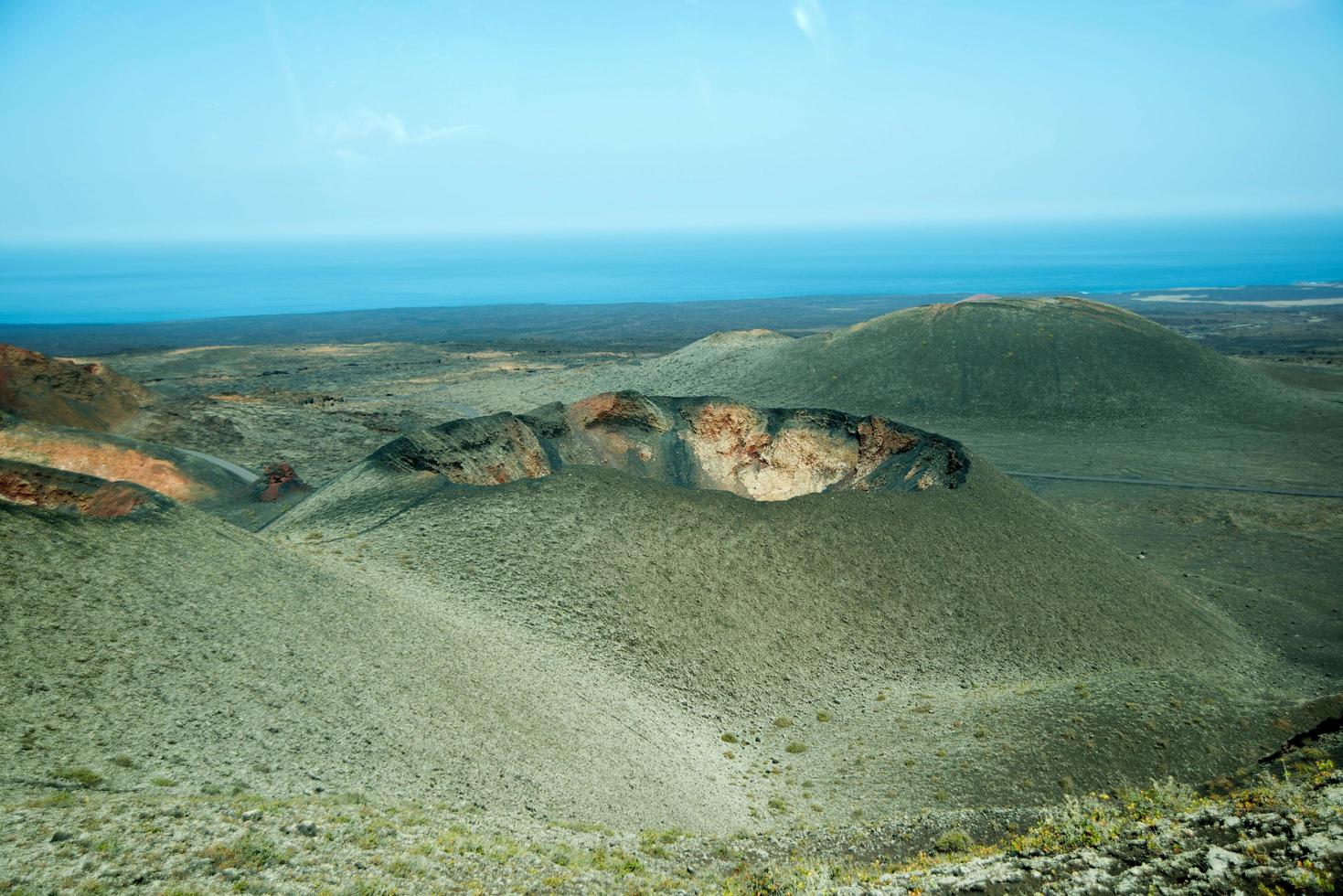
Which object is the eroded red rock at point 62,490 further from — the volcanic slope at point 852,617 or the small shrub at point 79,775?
the small shrub at point 79,775

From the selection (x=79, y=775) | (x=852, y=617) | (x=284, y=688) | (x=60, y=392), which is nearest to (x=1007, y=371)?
(x=852, y=617)

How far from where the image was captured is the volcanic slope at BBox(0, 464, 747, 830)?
10234mm

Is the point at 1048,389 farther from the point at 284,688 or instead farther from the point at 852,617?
the point at 284,688

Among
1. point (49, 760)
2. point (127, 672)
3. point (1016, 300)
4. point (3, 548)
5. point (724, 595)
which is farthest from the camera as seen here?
point (1016, 300)

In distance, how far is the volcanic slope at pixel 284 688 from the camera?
403 inches

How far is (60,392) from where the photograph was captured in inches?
1524

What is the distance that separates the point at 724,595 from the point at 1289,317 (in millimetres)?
112878

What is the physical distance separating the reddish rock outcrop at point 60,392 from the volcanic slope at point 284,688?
24.9 metres

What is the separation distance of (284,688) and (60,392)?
34485 millimetres

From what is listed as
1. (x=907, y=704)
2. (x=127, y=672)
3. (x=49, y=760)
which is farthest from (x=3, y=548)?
(x=907, y=704)

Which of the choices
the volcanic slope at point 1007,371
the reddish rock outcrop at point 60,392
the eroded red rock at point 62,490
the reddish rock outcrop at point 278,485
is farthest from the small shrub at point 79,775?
the volcanic slope at point 1007,371

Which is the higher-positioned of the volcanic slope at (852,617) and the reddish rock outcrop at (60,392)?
the reddish rock outcrop at (60,392)

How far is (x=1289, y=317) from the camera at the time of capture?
→ 10412 centimetres

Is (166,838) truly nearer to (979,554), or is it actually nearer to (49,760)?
(49,760)
